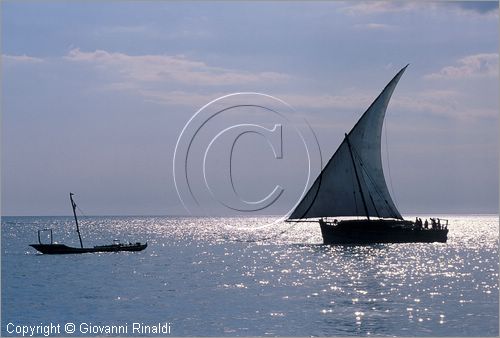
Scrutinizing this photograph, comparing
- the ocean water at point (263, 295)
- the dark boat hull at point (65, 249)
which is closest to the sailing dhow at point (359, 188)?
the ocean water at point (263, 295)

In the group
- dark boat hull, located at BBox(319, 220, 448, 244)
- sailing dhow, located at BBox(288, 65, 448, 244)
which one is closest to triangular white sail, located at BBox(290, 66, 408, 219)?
sailing dhow, located at BBox(288, 65, 448, 244)

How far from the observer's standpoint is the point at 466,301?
192 feet

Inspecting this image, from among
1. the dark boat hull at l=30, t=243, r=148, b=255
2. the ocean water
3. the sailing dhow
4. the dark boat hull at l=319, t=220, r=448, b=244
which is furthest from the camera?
the dark boat hull at l=319, t=220, r=448, b=244

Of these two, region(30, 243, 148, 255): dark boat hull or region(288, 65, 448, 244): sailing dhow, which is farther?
region(30, 243, 148, 255): dark boat hull

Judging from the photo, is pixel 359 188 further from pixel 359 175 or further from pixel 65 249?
pixel 65 249

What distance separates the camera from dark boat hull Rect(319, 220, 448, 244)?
106 m

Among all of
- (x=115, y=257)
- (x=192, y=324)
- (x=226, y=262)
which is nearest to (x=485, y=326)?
(x=192, y=324)

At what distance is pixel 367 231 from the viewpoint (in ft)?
349

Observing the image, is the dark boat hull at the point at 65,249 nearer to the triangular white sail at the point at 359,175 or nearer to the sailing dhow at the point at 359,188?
the sailing dhow at the point at 359,188

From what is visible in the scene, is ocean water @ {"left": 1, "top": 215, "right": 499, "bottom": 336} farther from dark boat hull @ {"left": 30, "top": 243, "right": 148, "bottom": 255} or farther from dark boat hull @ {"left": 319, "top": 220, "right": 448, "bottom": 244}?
dark boat hull @ {"left": 319, "top": 220, "right": 448, "bottom": 244}

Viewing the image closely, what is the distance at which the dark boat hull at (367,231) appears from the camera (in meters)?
106

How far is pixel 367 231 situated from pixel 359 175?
7864 millimetres

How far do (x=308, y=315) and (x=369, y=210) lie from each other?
56206 millimetres

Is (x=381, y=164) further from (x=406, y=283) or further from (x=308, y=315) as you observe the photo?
(x=308, y=315)
